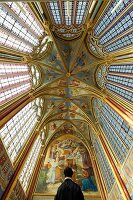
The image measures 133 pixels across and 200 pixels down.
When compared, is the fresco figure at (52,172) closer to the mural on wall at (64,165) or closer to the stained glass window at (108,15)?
the mural on wall at (64,165)

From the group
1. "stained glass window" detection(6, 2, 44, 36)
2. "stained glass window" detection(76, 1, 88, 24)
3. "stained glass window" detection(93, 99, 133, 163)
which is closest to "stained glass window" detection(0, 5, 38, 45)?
"stained glass window" detection(6, 2, 44, 36)

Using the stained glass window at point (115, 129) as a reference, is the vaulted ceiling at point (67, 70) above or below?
above

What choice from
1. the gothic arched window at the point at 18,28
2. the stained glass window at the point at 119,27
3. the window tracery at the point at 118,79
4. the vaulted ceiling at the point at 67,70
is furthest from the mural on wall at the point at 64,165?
the stained glass window at the point at 119,27

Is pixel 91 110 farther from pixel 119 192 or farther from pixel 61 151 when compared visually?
pixel 119 192

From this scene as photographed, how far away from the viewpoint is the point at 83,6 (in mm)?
17031

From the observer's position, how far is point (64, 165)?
22.7m

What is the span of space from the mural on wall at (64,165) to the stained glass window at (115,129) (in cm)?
492

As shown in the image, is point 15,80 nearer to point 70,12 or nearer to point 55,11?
point 55,11

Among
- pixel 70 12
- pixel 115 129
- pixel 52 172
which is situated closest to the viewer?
pixel 70 12

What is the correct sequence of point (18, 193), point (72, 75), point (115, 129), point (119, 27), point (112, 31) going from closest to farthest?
point (119, 27) < point (18, 193) < point (112, 31) < point (115, 129) < point (72, 75)

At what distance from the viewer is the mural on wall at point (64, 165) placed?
20547 mm

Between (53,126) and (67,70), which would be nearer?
(67,70)

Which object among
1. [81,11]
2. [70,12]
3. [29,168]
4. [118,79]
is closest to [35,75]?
[70,12]

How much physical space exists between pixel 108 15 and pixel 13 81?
10437mm
